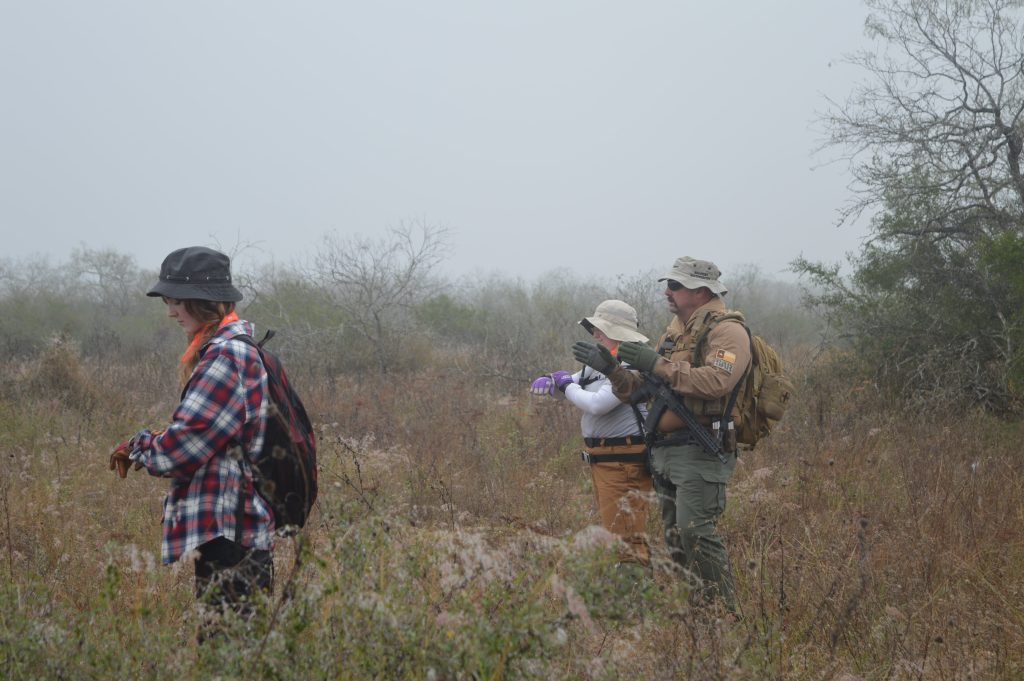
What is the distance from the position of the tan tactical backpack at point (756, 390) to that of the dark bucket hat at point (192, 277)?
220 cm

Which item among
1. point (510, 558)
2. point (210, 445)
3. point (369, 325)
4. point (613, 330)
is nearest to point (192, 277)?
point (210, 445)

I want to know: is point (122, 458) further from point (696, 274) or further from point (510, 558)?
point (696, 274)

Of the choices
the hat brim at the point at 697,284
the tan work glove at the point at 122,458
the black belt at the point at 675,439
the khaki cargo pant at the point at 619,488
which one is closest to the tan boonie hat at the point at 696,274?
the hat brim at the point at 697,284

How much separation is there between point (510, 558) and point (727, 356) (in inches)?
66.6

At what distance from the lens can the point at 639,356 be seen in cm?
370

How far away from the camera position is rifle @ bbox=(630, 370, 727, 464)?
3.65 m

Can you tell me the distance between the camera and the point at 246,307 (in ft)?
51.6

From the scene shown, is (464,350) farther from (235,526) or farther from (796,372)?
(235,526)

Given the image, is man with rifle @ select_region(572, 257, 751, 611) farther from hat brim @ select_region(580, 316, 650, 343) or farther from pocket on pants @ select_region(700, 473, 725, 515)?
hat brim @ select_region(580, 316, 650, 343)

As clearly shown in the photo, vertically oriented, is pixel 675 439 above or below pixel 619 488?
above

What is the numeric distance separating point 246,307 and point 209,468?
45.7 feet

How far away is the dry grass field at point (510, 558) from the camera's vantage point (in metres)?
1.91

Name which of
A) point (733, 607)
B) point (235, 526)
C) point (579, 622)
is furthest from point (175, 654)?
point (733, 607)

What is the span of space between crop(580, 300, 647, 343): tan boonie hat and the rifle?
0.28 meters
